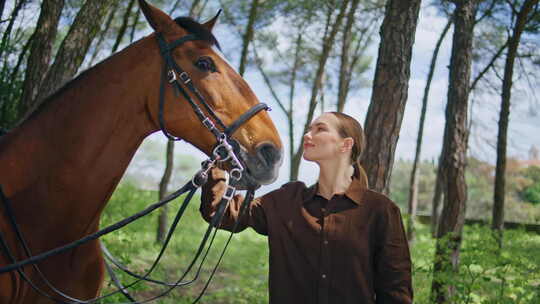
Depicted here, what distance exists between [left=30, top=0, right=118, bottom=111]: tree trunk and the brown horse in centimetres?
279

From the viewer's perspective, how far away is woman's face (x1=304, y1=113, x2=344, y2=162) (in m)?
2.18

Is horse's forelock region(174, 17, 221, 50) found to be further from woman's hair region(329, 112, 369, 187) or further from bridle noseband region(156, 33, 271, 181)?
woman's hair region(329, 112, 369, 187)

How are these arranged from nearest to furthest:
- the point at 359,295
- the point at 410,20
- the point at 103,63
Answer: the point at 359,295 → the point at 103,63 → the point at 410,20

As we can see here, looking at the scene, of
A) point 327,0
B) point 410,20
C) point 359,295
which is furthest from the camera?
point 327,0

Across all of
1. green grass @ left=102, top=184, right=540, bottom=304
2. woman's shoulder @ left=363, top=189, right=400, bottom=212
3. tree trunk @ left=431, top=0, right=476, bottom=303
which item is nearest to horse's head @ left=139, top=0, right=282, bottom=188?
woman's shoulder @ left=363, top=189, right=400, bottom=212

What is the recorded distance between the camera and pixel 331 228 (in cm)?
210

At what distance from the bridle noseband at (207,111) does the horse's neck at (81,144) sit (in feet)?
0.31

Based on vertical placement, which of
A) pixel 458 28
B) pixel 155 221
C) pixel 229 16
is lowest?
pixel 155 221

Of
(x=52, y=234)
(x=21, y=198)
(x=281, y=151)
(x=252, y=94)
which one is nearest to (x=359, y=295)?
(x=281, y=151)

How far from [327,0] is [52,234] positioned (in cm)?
1161

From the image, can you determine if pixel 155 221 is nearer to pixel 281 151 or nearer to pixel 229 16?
pixel 229 16

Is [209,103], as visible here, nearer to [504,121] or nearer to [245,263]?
[245,263]

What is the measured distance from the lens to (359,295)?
6.70 ft

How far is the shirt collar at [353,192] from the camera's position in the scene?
2.16 metres
